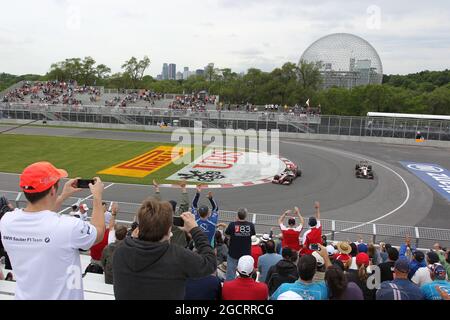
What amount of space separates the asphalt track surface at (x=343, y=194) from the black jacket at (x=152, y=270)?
13609 millimetres

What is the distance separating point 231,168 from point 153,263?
24797 mm

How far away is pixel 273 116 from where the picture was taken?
145ft

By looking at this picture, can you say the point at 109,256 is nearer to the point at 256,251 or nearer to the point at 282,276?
the point at 282,276

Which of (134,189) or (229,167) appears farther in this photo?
(229,167)

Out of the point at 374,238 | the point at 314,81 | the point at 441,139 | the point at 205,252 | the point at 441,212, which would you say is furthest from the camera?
the point at 314,81

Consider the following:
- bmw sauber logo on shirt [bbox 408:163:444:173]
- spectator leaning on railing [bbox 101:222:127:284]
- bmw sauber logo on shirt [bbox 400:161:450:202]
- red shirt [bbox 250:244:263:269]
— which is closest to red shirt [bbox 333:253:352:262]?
red shirt [bbox 250:244:263:269]

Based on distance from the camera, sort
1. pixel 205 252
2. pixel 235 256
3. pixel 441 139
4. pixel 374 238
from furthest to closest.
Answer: pixel 441 139, pixel 374 238, pixel 235 256, pixel 205 252

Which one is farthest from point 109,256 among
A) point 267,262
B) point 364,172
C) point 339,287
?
point 364,172

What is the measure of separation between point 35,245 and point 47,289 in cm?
36

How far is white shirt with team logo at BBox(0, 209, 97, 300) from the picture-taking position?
2.95m

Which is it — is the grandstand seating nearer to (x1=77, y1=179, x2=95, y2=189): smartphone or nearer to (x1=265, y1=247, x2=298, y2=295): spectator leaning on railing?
(x1=77, y1=179, x2=95, y2=189): smartphone

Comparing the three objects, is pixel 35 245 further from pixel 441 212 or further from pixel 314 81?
pixel 314 81
